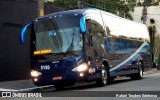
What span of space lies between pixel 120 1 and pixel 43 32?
3827 cm

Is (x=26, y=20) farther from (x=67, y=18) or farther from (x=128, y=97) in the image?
(x=128, y=97)

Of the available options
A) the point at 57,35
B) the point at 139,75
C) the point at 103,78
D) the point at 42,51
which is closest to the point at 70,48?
the point at 57,35

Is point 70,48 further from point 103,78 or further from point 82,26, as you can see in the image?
point 103,78

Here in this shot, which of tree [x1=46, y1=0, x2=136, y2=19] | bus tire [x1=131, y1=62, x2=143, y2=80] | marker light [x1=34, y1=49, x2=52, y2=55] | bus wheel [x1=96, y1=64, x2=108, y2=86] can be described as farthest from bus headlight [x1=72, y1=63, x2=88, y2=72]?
tree [x1=46, y1=0, x2=136, y2=19]

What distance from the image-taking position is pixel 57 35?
19.6m

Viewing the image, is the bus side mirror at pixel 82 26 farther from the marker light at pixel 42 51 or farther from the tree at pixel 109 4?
the tree at pixel 109 4

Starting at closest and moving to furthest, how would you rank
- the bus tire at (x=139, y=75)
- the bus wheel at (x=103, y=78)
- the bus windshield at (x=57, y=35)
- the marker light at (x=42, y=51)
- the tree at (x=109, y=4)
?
the bus windshield at (x=57, y=35), the marker light at (x=42, y=51), the bus wheel at (x=103, y=78), the bus tire at (x=139, y=75), the tree at (x=109, y=4)

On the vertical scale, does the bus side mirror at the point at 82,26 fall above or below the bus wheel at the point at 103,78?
above

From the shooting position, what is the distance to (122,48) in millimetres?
24406

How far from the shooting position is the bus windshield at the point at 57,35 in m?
19.2

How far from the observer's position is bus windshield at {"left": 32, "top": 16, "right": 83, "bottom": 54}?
63.1 feet

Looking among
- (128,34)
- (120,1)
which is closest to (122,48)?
(128,34)

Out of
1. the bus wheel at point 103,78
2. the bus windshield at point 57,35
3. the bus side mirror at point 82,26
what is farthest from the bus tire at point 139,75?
the bus side mirror at point 82,26

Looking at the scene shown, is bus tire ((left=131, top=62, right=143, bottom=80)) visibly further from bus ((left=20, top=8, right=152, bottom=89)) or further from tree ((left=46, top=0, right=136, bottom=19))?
tree ((left=46, top=0, right=136, bottom=19))
